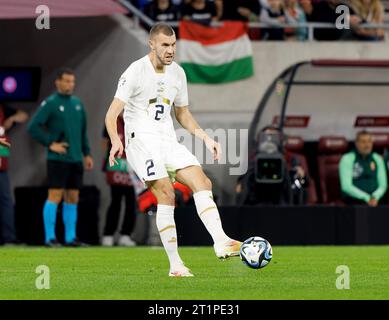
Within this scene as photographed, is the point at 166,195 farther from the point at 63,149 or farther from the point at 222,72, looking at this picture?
the point at 222,72

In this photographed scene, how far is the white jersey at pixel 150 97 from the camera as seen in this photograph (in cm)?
1172

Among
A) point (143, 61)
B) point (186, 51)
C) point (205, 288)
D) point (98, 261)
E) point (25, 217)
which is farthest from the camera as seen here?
point (186, 51)

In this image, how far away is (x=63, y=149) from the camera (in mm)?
18203

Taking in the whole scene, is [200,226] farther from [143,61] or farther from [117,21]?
[143,61]

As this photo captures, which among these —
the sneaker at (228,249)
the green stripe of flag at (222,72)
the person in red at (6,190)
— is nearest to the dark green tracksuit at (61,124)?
the person in red at (6,190)

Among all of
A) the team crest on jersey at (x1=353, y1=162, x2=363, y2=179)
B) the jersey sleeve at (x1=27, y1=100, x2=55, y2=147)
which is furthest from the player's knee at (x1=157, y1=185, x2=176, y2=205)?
the team crest on jersey at (x1=353, y1=162, x2=363, y2=179)

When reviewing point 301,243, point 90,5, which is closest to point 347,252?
point 301,243

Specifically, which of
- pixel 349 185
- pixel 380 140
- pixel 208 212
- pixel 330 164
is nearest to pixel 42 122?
pixel 349 185

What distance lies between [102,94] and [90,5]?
2.32 m

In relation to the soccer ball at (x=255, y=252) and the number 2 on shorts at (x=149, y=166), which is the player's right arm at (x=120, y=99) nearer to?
the number 2 on shorts at (x=149, y=166)

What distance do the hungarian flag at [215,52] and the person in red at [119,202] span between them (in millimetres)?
2233

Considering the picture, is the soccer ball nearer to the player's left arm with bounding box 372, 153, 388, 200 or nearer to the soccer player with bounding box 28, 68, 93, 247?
the soccer player with bounding box 28, 68, 93, 247

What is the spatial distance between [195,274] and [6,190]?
23.9 ft

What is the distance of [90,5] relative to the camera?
1912 cm
